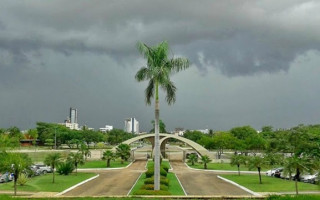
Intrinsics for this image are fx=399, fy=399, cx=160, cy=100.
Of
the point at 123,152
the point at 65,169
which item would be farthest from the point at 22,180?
the point at 123,152

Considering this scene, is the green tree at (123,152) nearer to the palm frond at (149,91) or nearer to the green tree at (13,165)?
the green tree at (13,165)

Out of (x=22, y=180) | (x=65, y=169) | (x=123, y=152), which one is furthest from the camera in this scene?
(x=123, y=152)

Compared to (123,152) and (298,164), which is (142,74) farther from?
(123,152)

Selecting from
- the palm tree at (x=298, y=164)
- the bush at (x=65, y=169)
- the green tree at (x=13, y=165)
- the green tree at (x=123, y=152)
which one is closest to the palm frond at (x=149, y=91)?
the green tree at (x=13, y=165)

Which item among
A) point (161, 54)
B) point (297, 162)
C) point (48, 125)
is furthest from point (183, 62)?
point (48, 125)

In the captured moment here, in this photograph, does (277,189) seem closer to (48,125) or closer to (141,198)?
(141,198)

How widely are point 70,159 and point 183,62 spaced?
3326cm

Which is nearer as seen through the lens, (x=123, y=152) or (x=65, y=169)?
(x=65, y=169)

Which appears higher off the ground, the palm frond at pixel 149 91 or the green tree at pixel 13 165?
the palm frond at pixel 149 91

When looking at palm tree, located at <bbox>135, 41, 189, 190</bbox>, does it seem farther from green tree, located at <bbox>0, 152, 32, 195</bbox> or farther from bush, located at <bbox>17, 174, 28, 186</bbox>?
bush, located at <bbox>17, 174, 28, 186</bbox>

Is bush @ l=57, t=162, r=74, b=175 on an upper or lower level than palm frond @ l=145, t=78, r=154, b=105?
lower

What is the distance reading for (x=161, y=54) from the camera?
1166 inches

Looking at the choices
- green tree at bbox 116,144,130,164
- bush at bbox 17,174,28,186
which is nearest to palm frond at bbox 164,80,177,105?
bush at bbox 17,174,28,186

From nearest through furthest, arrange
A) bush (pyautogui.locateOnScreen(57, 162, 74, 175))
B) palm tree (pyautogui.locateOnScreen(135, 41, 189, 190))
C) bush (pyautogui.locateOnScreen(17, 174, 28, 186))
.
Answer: palm tree (pyautogui.locateOnScreen(135, 41, 189, 190)), bush (pyautogui.locateOnScreen(17, 174, 28, 186)), bush (pyautogui.locateOnScreen(57, 162, 74, 175))
